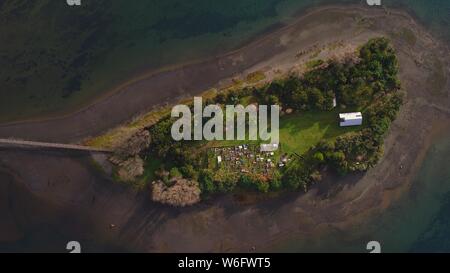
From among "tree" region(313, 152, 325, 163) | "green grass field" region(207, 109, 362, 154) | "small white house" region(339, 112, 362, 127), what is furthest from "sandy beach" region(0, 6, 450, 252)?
"green grass field" region(207, 109, 362, 154)

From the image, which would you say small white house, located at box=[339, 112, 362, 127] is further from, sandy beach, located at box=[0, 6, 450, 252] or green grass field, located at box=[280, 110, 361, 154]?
sandy beach, located at box=[0, 6, 450, 252]

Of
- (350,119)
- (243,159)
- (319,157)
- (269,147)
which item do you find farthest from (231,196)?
(350,119)

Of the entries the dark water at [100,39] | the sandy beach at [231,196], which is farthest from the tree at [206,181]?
the dark water at [100,39]

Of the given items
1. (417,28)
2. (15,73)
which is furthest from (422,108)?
(15,73)

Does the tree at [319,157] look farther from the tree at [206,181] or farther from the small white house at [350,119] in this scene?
the tree at [206,181]

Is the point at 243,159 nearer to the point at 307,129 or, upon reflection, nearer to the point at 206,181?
the point at 206,181

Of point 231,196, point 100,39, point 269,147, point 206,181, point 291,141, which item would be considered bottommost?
point 231,196

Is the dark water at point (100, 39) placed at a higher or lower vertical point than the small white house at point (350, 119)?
higher

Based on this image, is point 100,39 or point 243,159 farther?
point 100,39
